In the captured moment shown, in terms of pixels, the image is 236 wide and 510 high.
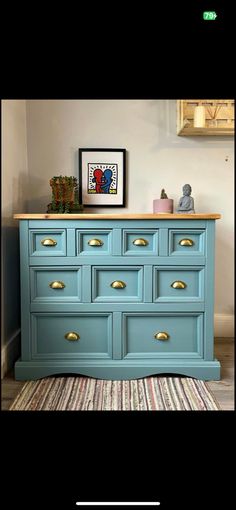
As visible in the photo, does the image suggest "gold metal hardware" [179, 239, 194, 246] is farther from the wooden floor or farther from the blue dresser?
the wooden floor

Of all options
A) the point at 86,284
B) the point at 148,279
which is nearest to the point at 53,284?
the point at 86,284

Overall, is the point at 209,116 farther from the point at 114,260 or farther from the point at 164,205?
the point at 114,260

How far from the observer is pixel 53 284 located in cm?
147

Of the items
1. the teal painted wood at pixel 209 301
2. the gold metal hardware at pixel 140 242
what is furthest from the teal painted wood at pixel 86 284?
the teal painted wood at pixel 209 301

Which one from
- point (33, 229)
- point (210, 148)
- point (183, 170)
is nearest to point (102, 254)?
point (33, 229)

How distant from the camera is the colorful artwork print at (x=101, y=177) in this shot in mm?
1857

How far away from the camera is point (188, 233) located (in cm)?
146

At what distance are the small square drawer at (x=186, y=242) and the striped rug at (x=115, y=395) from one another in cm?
51

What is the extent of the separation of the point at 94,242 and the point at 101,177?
533 mm

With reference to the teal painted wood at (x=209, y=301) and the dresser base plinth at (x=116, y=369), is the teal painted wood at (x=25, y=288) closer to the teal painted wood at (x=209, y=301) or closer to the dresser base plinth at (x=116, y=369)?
the dresser base plinth at (x=116, y=369)

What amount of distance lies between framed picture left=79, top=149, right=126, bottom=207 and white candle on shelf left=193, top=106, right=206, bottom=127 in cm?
37
